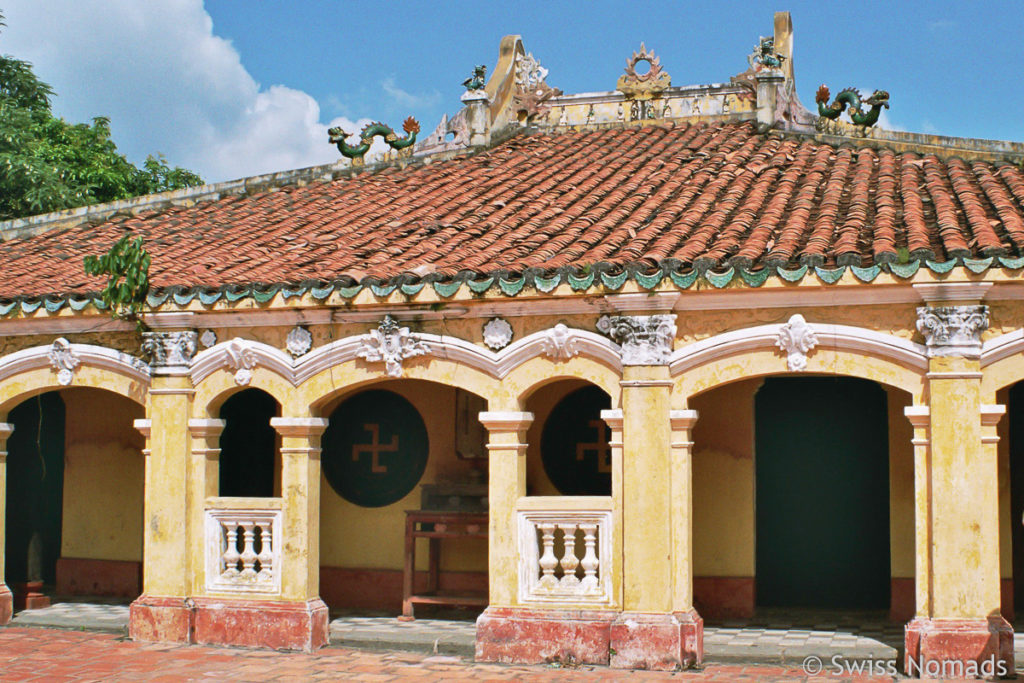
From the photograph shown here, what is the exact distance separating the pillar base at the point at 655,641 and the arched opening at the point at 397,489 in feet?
9.21

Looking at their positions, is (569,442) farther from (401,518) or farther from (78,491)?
(78,491)

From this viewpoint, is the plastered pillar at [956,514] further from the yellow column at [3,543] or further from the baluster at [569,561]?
the yellow column at [3,543]

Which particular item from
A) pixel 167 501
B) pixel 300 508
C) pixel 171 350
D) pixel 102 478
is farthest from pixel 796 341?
pixel 102 478

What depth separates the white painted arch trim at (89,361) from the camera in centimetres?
1140

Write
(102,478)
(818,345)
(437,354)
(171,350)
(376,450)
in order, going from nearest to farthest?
(818,345) → (437,354) → (171,350) → (376,450) → (102,478)

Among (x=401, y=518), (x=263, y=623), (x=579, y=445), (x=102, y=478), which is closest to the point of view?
(x=263, y=623)

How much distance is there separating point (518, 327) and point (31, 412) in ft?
22.8

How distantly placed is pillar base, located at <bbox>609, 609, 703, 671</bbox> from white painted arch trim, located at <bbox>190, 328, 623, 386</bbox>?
2011 millimetres

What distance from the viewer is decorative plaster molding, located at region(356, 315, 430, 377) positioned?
1053 centimetres

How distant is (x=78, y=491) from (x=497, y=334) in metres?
6.37

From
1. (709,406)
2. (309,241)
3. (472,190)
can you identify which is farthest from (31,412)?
(709,406)

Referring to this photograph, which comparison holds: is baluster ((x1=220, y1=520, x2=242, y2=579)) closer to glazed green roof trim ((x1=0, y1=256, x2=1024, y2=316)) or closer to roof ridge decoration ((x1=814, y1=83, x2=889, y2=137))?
glazed green roof trim ((x1=0, y1=256, x2=1024, y2=316))

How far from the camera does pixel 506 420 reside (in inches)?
405

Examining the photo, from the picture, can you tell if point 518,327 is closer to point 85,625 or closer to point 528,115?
→ point 85,625
